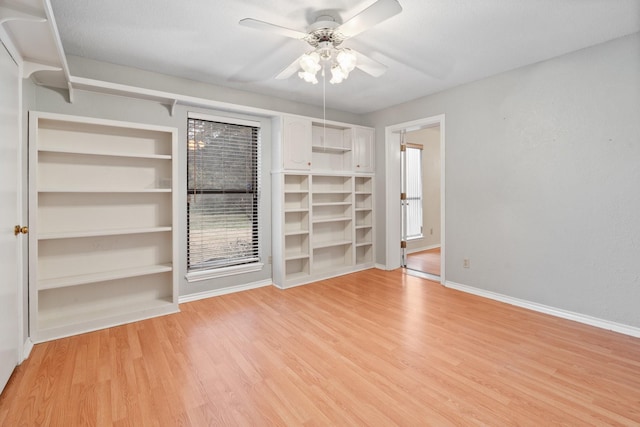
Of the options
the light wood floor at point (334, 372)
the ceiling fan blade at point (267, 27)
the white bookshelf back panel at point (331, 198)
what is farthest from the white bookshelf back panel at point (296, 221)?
the ceiling fan blade at point (267, 27)

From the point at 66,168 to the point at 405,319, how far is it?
3551 mm

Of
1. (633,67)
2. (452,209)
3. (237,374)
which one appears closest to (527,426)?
(237,374)

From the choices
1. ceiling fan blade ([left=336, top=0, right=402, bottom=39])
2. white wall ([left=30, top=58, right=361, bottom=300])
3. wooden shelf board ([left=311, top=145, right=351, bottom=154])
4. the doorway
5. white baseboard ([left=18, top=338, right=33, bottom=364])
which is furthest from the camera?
the doorway

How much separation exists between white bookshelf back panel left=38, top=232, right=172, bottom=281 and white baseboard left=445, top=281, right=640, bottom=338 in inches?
142

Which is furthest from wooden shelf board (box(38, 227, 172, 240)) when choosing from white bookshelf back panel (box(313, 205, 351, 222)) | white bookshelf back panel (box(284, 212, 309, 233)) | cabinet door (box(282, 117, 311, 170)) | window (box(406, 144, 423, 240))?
window (box(406, 144, 423, 240))

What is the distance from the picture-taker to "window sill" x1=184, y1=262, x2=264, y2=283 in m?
3.56

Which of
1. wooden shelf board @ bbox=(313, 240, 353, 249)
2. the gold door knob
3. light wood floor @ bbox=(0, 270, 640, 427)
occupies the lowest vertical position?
light wood floor @ bbox=(0, 270, 640, 427)

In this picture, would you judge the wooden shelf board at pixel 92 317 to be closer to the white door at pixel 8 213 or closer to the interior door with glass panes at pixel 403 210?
the white door at pixel 8 213

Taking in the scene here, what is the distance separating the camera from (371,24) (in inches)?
76.7

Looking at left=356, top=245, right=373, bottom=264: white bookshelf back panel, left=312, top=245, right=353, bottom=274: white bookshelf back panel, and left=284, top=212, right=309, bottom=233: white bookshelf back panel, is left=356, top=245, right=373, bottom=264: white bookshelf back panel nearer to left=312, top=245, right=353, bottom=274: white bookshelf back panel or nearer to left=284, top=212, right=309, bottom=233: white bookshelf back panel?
left=312, top=245, right=353, bottom=274: white bookshelf back panel

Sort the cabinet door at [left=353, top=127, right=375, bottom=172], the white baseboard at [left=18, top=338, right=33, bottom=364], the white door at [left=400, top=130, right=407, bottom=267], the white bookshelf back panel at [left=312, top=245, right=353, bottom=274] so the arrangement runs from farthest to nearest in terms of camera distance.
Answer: the white door at [left=400, top=130, right=407, bottom=267] → the cabinet door at [left=353, top=127, right=375, bottom=172] → the white bookshelf back panel at [left=312, top=245, right=353, bottom=274] → the white baseboard at [left=18, top=338, right=33, bottom=364]

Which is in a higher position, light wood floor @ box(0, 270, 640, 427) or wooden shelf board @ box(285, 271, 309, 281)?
wooden shelf board @ box(285, 271, 309, 281)

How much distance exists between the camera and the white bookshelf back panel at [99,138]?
275 centimetres

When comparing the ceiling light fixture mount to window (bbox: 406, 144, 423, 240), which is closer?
the ceiling light fixture mount
